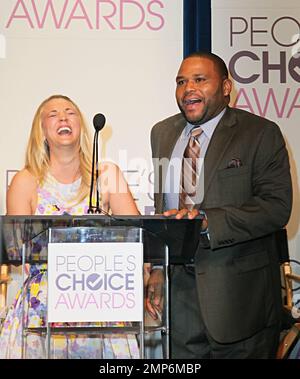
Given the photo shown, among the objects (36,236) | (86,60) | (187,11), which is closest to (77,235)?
(36,236)

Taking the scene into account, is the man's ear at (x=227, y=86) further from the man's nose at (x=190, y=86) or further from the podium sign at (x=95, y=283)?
the podium sign at (x=95, y=283)

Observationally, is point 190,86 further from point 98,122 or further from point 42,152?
point 42,152

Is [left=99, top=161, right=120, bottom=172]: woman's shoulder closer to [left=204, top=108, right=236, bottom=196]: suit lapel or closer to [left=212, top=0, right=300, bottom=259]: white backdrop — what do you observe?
[left=204, top=108, right=236, bottom=196]: suit lapel

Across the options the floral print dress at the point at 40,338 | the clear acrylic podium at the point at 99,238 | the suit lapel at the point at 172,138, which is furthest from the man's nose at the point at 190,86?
the floral print dress at the point at 40,338

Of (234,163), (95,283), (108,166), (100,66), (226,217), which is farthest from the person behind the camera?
(100,66)

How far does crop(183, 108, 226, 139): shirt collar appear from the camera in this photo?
3227mm

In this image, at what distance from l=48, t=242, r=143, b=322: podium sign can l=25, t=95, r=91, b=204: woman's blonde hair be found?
678 millimetres

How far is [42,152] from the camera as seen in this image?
324cm

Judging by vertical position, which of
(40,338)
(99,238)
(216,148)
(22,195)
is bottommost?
(40,338)

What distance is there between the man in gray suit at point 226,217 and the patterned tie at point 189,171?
0.08 ft

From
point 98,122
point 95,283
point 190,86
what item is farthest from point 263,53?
point 95,283

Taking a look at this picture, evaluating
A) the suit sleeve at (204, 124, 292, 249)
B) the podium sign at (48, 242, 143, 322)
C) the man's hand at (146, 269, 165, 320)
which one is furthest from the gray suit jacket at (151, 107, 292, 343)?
the podium sign at (48, 242, 143, 322)

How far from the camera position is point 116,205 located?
324cm

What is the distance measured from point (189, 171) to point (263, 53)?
66cm
